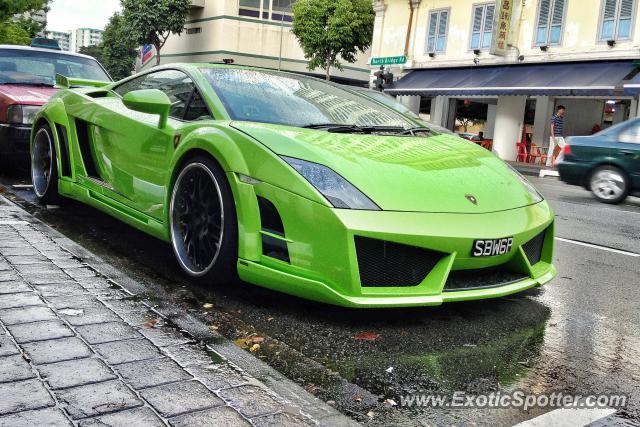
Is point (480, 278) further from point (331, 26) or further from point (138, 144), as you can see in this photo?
point (331, 26)

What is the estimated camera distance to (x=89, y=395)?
87.8 inches

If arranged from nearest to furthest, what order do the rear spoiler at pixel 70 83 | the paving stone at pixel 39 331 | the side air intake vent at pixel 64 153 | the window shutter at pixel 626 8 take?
the paving stone at pixel 39 331 < the side air intake vent at pixel 64 153 < the rear spoiler at pixel 70 83 < the window shutter at pixel 626 8

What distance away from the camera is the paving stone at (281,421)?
6.94ft

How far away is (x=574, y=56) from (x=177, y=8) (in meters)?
36.6

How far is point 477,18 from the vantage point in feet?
83.8

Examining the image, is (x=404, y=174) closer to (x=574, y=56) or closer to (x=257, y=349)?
(x=257, y=349)

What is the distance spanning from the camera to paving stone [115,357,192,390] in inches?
93.1

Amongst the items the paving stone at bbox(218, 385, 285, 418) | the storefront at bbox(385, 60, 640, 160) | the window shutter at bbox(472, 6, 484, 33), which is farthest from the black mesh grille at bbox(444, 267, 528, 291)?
the window shutter at bbox(472, 6, 484, 33)

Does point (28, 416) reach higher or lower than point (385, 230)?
lower

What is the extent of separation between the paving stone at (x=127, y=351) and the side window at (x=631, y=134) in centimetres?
965

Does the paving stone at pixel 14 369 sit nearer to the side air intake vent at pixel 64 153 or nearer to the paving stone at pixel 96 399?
the paving stone at pixel 96 399

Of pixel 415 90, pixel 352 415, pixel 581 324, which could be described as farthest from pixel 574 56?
pixel 352 415

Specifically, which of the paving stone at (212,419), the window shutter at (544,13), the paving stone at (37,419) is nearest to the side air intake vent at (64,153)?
the paving stone at (37,419)

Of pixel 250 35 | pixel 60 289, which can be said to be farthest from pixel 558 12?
pixel 250 35
